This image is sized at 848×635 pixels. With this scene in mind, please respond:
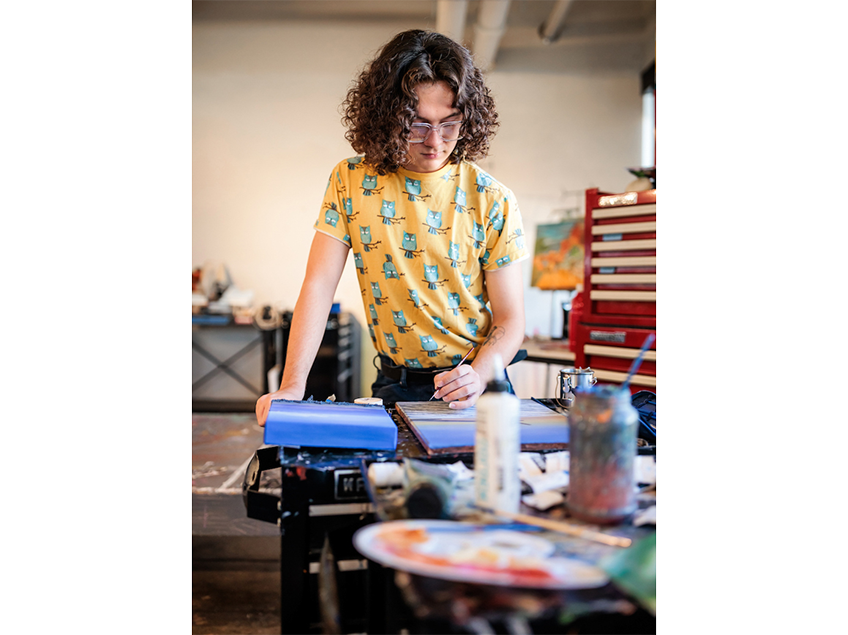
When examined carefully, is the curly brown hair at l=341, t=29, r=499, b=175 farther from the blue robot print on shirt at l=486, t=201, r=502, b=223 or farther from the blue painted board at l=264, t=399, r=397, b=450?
the blue painted board at l=264, t=399, r=397, b=450

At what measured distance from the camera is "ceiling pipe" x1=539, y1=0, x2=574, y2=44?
446 cm

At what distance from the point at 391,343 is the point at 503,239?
0.39 m

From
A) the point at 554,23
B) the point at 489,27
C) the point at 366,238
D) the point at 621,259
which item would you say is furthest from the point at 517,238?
the point at 554,23

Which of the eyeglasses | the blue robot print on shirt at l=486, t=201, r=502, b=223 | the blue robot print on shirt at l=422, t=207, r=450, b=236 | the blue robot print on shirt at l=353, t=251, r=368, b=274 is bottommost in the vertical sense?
the blue robot print on shirt at l=353, t=251, r=368, b=274

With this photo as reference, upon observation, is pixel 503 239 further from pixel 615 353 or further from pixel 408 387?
pixel 615 353

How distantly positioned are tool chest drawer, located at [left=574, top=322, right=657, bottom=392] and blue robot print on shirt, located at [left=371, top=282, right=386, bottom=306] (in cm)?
135

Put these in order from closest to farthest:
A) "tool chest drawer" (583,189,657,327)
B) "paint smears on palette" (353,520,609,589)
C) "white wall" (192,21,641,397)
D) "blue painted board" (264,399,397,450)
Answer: "paint smears on palette" (353,520,609,589) < "blue painted board" (264,399,397,450) < "tool chest drawer" (583,189,657,327) < "white wall" (192,21,641,397)

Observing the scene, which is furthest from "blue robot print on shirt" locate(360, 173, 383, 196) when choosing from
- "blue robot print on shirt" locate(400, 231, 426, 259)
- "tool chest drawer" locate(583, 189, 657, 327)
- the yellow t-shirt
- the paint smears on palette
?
"tool chest drawer" locate(583, 189, 657, 327)

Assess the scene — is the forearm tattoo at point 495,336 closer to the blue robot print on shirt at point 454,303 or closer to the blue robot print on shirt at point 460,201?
the blue robot print on shirt at point 454,303

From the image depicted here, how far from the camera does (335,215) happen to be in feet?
4.90

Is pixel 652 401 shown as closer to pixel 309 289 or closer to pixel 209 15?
pixel 309 289
